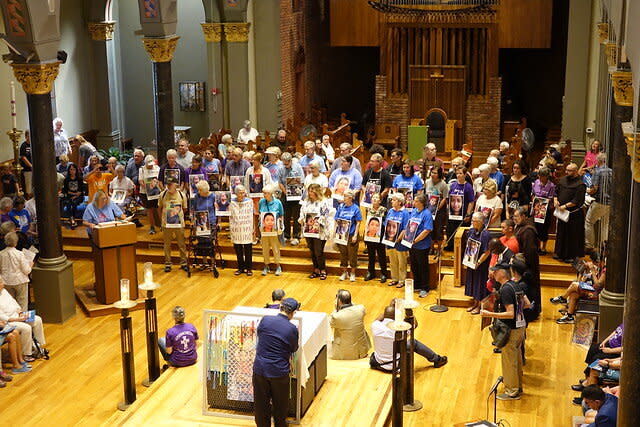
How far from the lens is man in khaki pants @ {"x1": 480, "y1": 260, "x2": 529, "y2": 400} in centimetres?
1028

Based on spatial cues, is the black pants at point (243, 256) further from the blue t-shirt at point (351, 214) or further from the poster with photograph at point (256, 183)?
the blue t-shirt at point (351, 214)

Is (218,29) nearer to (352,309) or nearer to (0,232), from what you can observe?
(0,232)

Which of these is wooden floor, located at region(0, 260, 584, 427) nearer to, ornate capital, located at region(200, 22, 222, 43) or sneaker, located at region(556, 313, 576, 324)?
sneaker, located at region(556, 313, 576, 324)

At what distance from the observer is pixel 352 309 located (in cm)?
1104

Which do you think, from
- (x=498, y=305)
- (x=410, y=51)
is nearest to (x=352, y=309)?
(x=498, y=305)

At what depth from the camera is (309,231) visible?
574 inches

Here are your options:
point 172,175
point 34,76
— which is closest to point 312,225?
point 172,175

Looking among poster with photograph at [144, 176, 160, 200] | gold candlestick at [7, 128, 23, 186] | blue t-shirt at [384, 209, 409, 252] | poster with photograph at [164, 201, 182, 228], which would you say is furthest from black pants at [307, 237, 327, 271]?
gold candlestick at [7, 128, 23, 186]

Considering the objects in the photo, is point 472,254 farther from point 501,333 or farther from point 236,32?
point 236,32

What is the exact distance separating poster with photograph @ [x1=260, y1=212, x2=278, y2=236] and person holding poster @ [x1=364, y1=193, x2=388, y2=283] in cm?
146

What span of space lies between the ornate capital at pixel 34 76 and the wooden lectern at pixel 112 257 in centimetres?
211

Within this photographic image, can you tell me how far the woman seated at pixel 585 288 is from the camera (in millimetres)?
12242

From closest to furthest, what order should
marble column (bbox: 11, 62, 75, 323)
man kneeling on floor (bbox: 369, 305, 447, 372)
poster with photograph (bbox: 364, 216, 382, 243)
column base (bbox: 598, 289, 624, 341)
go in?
man kneeling on floor (bbox: 369, 305, 447, 372), column base (bbox: 598, 289, 624, 341), marble column (bbox: 11, 62, 75, 323), poster with photograph (bbox: 364, 216, 382, 243)

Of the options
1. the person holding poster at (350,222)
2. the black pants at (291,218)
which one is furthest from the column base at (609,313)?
the black pants at (291,218)
